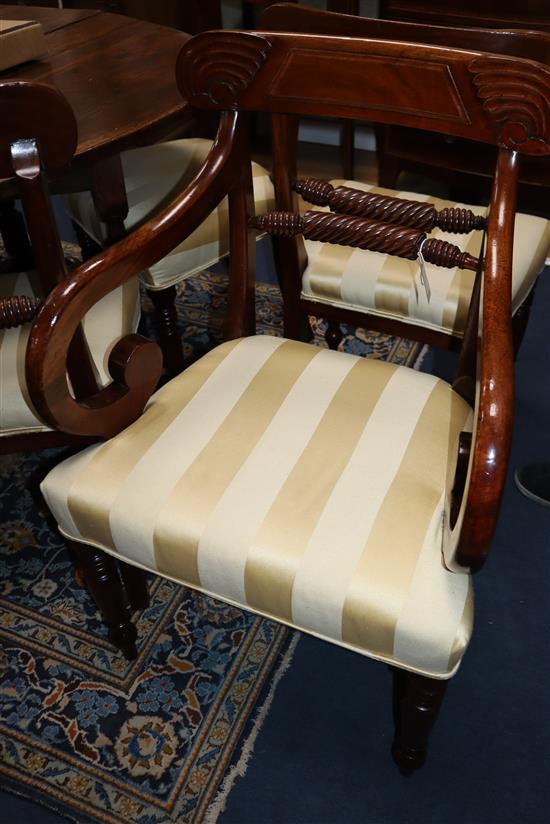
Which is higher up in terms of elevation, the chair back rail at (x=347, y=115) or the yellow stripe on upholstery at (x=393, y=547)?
the chair back rail at (x=347, y=115)

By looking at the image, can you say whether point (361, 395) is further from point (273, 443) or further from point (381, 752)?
point (381, 752)

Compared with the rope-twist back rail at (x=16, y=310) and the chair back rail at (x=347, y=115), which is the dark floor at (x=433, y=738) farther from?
the rope-twist back rail at (x=16, y=310)

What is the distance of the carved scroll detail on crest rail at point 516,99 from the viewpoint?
0.71 meters

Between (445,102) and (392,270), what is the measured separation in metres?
0.40

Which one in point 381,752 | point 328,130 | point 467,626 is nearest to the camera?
point 467,626

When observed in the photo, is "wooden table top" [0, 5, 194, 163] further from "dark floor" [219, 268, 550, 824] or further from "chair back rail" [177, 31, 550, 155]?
"dark floor" [219, 268, 550, 824]

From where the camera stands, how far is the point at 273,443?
85 cm

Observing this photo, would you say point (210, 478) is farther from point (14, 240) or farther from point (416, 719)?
point (14, 240)

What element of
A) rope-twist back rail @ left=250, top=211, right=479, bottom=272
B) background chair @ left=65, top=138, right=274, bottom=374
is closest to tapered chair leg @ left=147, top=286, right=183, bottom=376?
background chair @ left=65, top=138, right=274, bottom=374

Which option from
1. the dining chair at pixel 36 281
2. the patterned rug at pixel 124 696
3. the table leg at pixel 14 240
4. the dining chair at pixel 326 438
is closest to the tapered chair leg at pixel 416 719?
the dining chair at pixel 326 438

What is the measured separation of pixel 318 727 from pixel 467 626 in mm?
472

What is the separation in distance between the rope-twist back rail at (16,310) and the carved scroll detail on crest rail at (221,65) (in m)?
0.34

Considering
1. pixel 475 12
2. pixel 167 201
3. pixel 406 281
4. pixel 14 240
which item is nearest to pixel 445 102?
pixel 406 281

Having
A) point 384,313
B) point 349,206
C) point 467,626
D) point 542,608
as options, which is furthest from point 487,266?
point 542,608
